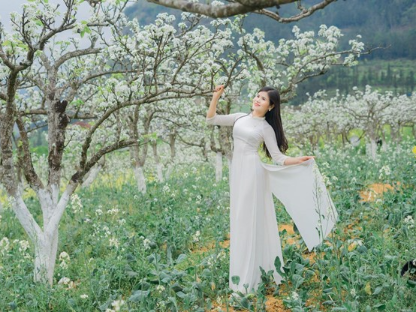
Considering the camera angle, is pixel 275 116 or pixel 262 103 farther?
pixel 275 116

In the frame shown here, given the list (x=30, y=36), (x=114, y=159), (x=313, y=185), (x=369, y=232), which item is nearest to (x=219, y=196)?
(x=369, y=232)

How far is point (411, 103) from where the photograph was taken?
3634 cm

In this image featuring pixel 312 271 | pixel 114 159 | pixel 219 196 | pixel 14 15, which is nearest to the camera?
pixel 312 271

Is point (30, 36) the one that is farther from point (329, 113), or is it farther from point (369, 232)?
point (329, 113)

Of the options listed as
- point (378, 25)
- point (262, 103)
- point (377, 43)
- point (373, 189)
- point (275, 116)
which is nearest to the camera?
point (262, 103)

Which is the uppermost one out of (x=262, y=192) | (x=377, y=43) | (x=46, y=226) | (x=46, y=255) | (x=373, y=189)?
(x=377, y=43)

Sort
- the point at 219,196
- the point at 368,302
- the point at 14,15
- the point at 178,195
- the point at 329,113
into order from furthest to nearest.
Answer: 1. the point at 329,113
2. the point at 178,195
3. the point at 219,196
4. the point at 14,15
5. the point at 368,302

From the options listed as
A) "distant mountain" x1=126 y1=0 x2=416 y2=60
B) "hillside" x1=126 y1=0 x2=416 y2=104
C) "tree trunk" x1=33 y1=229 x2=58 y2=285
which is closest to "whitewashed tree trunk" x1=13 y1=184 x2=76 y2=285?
"tree trunk" x1=33 y1=229 x2=58 y2=285

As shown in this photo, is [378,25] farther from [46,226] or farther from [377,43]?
[46,226]

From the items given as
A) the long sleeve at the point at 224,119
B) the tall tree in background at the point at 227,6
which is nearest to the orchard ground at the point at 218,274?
the long sleeve at the point at 224,119

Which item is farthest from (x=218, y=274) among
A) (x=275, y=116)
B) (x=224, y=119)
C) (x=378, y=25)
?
(x=378, y=25)

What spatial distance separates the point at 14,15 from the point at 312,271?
516 centimetres

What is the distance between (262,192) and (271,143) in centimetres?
64

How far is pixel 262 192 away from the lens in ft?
20.4
